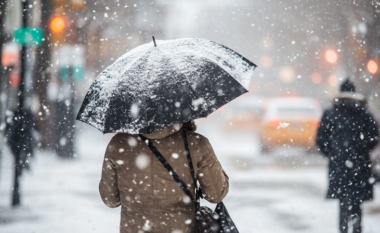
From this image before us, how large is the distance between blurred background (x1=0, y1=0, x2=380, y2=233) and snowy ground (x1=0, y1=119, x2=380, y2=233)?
0.02 metres

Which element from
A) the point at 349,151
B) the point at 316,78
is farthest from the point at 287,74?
the point at 349,151

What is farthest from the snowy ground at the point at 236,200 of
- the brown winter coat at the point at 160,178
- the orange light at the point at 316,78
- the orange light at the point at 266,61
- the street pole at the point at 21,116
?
the orange light at the point at 266,61

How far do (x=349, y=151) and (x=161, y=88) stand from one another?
3.16m

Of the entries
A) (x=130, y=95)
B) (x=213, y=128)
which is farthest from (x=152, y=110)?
(x=213, y=128)

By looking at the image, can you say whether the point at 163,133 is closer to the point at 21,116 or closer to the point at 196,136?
the point at 196,136

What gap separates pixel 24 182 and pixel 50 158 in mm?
3738

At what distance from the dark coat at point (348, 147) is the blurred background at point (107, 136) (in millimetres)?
735

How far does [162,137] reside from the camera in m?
2.36

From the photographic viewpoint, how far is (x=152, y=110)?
2346mm

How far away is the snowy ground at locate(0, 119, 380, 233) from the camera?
5.91m

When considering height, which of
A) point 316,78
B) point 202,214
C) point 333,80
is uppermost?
point 316,78

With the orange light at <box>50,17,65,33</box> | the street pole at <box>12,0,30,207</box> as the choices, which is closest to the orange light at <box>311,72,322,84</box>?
the orange light at <box>50,17,65,33</box>

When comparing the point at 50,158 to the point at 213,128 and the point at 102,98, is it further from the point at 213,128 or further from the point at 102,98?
the point at 213,128

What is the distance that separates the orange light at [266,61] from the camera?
4753cm
